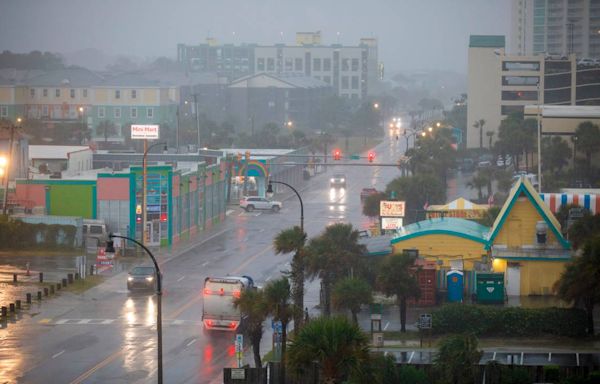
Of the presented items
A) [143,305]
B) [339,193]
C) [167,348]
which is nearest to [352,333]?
[167,348]

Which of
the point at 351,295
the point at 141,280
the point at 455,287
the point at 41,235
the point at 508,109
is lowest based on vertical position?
the point at 141,280

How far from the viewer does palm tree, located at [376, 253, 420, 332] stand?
142ft

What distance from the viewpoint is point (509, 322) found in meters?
42.1

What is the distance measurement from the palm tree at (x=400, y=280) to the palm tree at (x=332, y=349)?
45.5ft

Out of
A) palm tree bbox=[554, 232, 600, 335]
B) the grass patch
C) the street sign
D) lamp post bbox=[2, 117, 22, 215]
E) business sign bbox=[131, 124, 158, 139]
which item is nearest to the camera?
palm tree bbox=[554, 232, 600, 335]

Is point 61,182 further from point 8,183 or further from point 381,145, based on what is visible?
point 381,145

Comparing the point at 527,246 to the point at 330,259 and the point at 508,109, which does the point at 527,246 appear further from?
the point at 508,109

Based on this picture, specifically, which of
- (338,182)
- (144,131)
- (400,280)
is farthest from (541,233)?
(338,182)

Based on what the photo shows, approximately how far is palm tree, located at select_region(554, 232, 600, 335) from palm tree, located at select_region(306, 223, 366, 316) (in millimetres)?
7640

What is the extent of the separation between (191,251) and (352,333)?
3627 cm

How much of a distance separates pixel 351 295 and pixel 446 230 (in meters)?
11.0

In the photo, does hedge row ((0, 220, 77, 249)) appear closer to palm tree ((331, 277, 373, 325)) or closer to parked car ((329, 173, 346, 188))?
palm tree ((331, 277, 373, 325))

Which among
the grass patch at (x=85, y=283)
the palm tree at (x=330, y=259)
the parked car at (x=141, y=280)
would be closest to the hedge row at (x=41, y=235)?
the grass patch at (x=85, y=283)

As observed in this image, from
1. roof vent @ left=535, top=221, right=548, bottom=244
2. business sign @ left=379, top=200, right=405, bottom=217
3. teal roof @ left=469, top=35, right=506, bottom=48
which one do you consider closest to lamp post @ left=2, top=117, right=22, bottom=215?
business sign @ left=379, top=200, right=405, bottom=217
